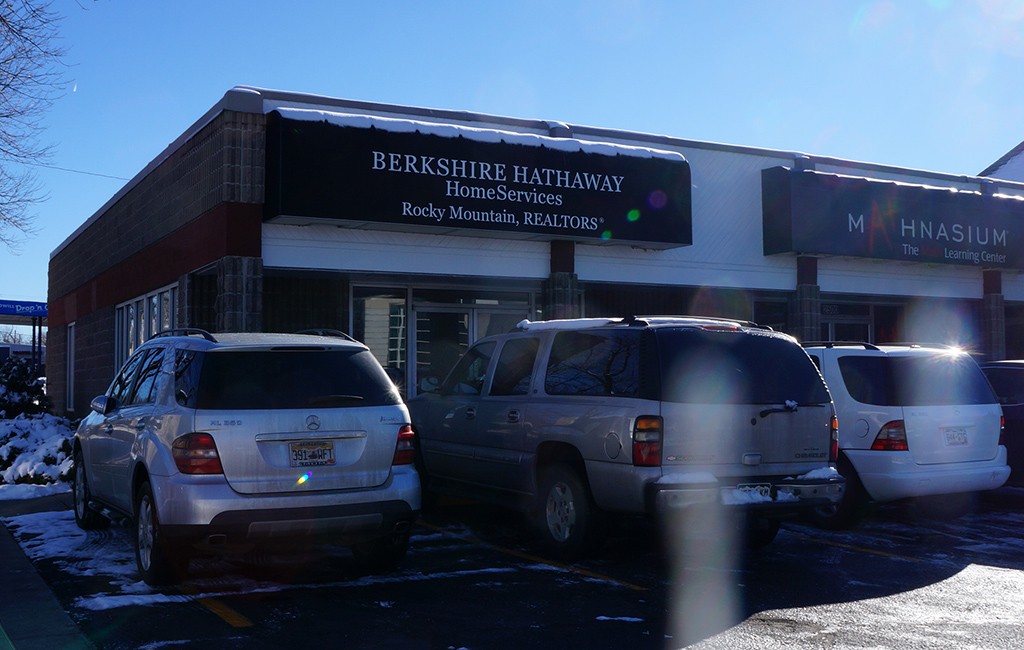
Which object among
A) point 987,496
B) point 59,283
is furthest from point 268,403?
point 59,283

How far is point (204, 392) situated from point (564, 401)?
119 inches

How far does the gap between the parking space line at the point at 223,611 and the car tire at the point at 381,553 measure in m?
1.27

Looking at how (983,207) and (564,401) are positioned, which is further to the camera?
(983,207)

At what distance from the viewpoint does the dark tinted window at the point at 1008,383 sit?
478 inches

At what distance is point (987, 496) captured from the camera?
12.4 m

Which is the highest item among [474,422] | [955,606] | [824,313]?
[824,313]

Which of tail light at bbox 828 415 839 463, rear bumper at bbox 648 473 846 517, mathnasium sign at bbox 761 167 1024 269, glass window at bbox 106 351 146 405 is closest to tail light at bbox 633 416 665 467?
rear bumper at bbox 648 473 846 517

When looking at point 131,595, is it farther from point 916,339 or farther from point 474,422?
point 916,339

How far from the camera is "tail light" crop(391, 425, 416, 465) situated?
7.60 m

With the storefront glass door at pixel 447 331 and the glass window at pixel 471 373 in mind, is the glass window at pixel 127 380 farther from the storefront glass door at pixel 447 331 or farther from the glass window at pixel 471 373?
the storefront glass door at pixel 447 331

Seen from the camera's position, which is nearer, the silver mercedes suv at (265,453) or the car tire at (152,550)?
the silver mercedes suv at (265,453)

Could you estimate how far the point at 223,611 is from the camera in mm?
6746

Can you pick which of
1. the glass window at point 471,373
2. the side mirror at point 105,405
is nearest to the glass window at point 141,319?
the glass window at point 471,373

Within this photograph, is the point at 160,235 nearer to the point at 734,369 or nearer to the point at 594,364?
the point at 594,364
